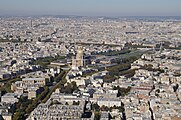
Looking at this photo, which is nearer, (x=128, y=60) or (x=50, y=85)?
(x=50, y=85)

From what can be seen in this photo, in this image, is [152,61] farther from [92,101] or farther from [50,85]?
[92,101]

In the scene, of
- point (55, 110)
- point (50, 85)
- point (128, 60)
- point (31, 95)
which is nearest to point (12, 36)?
point (128, 60)

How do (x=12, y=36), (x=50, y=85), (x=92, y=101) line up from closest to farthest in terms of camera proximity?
(x=92, y=101) → (x=50, y=85) → (x=12, y=36)

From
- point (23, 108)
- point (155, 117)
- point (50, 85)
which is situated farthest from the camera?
point (50, 85)

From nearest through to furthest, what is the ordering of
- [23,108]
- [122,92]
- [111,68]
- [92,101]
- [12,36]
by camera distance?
1. [23,108]
2. [92,101]
3. [122,92]
4. [111,68]
5. [12,36]

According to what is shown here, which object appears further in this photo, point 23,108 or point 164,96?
point 164,96

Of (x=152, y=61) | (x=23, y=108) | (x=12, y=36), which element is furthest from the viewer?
(x=12, y=36)

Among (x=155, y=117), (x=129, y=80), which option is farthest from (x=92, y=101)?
(x=129, y=80)

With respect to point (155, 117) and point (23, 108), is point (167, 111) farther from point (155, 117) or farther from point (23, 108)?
point (23, 108)
